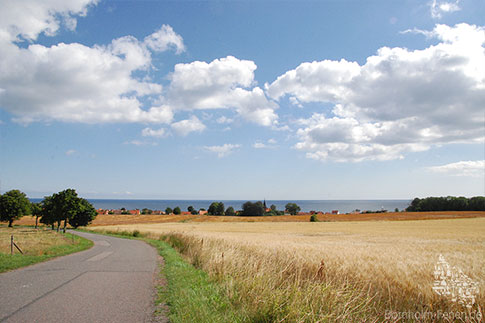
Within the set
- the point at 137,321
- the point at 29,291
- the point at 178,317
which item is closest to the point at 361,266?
the point at 178,317

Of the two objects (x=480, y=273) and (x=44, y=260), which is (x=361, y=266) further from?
(x=44, y=260)

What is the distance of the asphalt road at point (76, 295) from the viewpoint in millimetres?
6133

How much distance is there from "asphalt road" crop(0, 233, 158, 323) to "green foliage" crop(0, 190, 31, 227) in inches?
2351

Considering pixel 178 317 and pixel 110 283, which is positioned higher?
pixel 178 317

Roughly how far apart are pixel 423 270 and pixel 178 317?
612cm

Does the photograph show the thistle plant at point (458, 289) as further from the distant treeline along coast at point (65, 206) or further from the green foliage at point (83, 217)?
the green foliage at point (83, 217)

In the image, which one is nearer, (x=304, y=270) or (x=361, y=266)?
(x=361, y=266)

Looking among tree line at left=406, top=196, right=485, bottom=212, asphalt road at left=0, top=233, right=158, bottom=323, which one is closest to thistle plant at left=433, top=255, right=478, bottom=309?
asphalt road at left=0, top=233, right=158, bottom=323

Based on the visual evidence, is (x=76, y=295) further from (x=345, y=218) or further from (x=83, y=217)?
(x=345, y=218)

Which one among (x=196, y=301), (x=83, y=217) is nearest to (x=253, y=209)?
(x=83, y=217)

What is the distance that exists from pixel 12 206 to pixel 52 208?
17.6 meters

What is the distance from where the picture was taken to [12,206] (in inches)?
2301

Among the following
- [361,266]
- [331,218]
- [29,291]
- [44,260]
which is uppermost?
[361,266]

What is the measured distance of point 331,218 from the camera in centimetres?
8412
